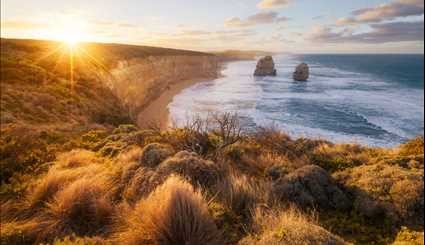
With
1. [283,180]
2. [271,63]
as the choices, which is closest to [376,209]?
[283,180]

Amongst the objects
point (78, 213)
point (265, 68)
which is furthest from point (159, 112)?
point (265, 68)

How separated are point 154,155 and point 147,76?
55.1 m

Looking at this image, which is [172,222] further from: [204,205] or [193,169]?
[193,169]

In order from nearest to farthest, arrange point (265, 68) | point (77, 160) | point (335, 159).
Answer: point (77, 160), point (335, 159), point (265, 68)

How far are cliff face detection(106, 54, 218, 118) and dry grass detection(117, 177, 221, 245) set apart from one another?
1365 inches

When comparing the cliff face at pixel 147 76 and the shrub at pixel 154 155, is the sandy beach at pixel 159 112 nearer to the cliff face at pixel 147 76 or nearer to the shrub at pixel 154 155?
the cliff face at pixel 147 76

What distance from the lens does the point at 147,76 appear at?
6094 centimetres

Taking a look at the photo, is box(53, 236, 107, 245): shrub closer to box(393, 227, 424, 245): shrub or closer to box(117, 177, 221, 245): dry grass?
box(117, 177, 221, 245): dry grass

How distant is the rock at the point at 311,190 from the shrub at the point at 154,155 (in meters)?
2.53

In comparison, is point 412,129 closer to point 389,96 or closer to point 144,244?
point 389,96

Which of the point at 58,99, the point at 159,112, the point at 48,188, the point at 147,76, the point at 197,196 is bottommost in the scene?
the point at 159,112

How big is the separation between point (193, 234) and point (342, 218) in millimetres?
2956

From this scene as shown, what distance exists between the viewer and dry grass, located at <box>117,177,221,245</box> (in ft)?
13.1

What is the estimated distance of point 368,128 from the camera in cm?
3578
